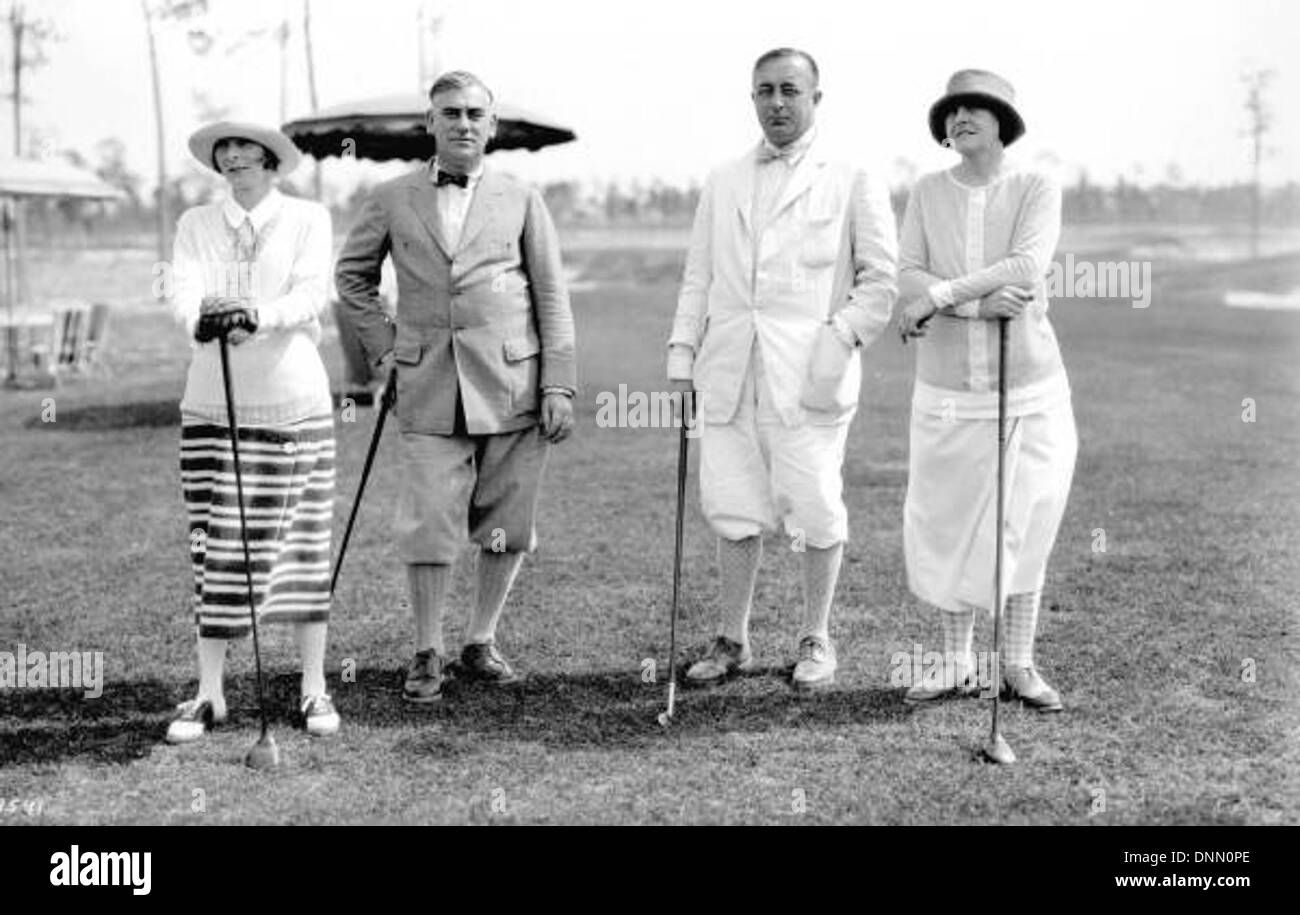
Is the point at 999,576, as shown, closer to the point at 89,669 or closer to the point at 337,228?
the point at 89,669

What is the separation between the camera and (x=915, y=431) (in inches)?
230

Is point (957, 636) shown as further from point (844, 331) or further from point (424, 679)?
point (424, 679)

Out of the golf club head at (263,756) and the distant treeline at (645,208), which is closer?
the golf club head at (263,756)

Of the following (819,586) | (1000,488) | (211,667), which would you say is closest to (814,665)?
(819,586)

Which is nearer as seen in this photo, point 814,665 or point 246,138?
point 246,138

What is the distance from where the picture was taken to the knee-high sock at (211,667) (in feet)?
18.1

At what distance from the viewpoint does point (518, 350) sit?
5.84m

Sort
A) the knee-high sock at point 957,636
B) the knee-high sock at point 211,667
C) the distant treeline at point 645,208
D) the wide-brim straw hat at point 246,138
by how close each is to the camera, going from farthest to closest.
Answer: the distant treeline at point 645,208 < the knee-high sock at point 957,636 < the knee-high sock at point 211,667 < the wide-brim straw hat at point 246,138

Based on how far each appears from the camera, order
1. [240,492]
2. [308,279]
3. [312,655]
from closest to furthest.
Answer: [240,492] < [308,279] < [312,655]

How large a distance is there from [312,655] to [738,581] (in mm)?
1655

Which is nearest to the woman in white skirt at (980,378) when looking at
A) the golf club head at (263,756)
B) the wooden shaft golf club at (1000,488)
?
the wooden shaft golf club at (1000,488)

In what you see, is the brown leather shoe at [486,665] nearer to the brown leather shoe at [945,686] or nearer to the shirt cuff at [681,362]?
the shirt cuff at [681,362]

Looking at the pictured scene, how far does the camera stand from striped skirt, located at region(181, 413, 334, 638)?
17.8 ft
